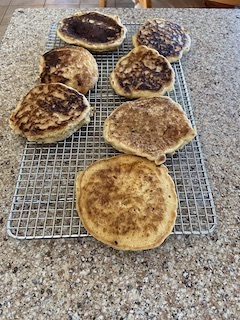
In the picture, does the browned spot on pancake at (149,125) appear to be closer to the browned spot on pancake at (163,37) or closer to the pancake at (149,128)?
the pancake at (149,128)

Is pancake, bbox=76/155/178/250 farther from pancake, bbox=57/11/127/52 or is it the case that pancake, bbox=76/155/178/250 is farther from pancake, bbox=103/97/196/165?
pancake, bbox=57/11/127/52

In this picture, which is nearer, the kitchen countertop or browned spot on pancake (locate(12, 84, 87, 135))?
the kitchen countertop

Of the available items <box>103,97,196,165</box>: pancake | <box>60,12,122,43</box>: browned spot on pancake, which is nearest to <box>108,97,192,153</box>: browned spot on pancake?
<box>103,97,196,165</box>: pancake

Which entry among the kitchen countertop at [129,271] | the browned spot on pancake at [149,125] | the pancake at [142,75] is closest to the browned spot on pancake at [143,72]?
the pancake at [142,75]

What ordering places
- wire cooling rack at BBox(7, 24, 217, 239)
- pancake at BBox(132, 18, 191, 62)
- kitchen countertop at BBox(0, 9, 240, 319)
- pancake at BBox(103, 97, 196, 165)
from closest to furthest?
kitchen countertop at BBox(0, 9, 240, 319) < wire cooling rack at BBox(7, 24, 217, 239) < pancake at BBox(103, 97, 196, 165) < pancake at BBox(132, 18, 191, 62)

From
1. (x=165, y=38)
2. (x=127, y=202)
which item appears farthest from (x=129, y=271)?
(x=165, y=38)

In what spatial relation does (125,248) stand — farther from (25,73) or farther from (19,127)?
(25,73)

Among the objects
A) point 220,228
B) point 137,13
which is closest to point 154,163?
point 220,228

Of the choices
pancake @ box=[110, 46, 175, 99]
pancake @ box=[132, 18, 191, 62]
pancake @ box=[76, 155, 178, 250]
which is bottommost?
pancake @ box=[76, 155, 178, 250]
